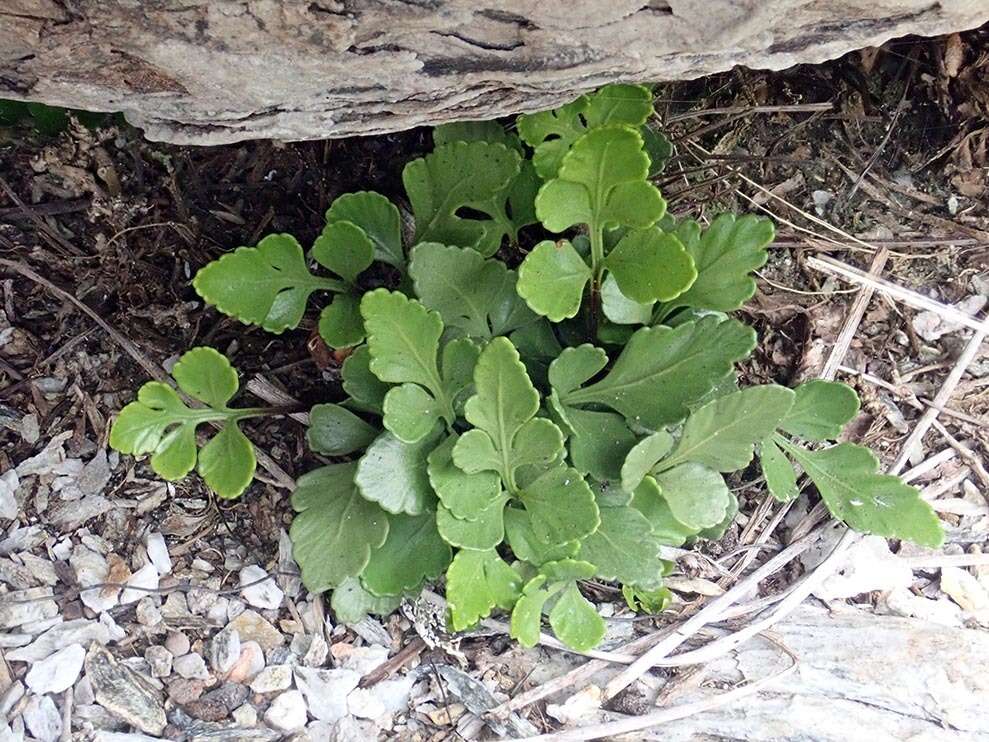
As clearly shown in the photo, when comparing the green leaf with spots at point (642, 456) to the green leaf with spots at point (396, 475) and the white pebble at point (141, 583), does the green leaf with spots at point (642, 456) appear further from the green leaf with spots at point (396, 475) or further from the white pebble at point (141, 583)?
the white pebble at point (141, 583)

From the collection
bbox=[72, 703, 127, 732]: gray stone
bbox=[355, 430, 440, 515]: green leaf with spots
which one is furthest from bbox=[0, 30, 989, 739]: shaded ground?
bbox=[355, 430, 440, 515]: green leaf with spots

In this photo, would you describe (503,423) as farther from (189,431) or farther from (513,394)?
(189,431)

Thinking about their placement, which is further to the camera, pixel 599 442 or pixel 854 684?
pixel 854 684

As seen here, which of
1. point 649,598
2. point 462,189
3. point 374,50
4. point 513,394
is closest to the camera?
point 374,50

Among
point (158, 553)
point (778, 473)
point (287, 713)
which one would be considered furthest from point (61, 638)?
point (778, 473)

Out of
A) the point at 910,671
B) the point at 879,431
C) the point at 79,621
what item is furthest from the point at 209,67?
the point at 910,671

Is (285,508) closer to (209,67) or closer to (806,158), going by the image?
(209,67)

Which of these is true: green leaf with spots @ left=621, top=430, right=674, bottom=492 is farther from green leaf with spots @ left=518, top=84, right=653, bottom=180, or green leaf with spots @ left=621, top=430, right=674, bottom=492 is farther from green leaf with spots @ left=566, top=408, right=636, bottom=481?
green leaf with spots @ left=518, top=84, right=653, bottom=180

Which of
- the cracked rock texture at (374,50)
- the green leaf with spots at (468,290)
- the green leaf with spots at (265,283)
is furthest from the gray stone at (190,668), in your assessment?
the cracked rock texture at (374,50)
